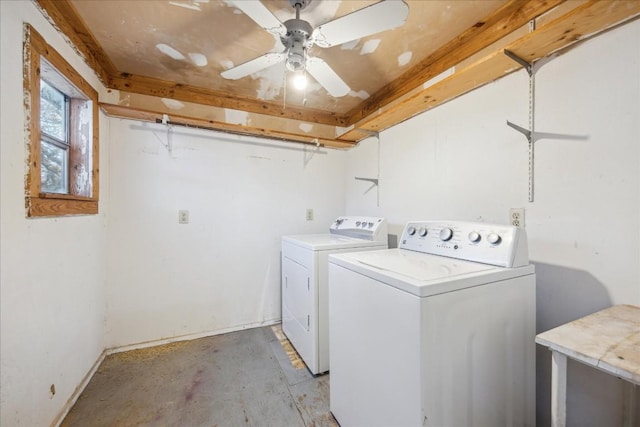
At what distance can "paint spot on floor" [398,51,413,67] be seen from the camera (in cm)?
175

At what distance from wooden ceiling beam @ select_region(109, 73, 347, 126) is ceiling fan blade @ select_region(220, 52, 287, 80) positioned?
93 centimetres

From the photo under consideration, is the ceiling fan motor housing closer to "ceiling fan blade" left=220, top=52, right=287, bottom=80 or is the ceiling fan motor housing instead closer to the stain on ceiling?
"ceiling fan blade" left=220, top=52, right=287, bottom=80

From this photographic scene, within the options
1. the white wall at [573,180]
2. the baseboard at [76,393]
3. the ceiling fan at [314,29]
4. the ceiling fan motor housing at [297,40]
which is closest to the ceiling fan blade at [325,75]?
the ceiling fan at [314,29]

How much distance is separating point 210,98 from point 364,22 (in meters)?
1.74

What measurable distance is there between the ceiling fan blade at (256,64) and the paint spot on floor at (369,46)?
60 cm

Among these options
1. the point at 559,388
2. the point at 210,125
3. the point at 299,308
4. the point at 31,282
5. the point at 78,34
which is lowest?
the point at 299,308

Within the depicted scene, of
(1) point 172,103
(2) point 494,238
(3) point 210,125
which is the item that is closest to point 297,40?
(3) point 210,125

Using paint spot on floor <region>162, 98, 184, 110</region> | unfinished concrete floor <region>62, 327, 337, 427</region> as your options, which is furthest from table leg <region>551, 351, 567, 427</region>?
paint spot on floor <region>162, 98, 184, 110</region>

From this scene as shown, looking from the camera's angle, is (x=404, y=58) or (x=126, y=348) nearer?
(x=404, y=58)

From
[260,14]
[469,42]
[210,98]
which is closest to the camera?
[260,14]

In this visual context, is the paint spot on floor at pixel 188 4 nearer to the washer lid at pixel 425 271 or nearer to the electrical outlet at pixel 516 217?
the washer lid at pixel 425 271

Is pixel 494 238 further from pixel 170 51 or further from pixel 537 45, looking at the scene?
pixel 170 51

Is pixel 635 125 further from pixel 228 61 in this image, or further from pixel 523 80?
pixel 228 61

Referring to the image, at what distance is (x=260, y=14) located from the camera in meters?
1.08
